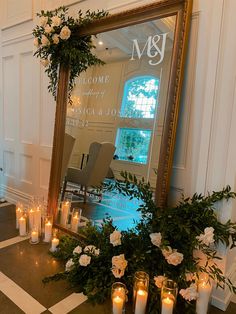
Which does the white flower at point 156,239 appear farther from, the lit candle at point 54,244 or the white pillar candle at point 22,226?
the white pillar candle at point 22,226

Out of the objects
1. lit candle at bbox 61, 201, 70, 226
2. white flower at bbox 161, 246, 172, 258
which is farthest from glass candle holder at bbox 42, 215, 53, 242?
white flower at bbox 161, 246, 172, 258

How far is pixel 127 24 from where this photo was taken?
6.68 ft

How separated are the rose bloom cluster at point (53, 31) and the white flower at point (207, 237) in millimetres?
1991

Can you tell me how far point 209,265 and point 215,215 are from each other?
0.35 metres

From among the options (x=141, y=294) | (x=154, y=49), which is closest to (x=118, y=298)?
(x=141, y=294)

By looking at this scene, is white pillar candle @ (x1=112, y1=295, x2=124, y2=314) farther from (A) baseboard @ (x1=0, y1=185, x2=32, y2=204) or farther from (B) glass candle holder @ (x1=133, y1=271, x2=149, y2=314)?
(A) baseboard @ (x1=0, y1=185, x2=32, y2=204)

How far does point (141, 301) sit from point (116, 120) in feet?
4.43

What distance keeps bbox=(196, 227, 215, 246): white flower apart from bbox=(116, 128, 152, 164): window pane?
27.9 inches

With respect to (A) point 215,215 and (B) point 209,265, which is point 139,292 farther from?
(A) point 215,215

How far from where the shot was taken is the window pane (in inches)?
77.7

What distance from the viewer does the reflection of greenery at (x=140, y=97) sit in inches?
75.9

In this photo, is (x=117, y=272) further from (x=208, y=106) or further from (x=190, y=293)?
(x=208, y=106)

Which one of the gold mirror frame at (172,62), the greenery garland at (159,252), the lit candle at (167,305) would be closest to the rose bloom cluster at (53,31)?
the gold mirror frame at (172,62)

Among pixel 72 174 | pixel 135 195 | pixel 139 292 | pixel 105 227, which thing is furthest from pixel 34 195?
pixel 139 292
